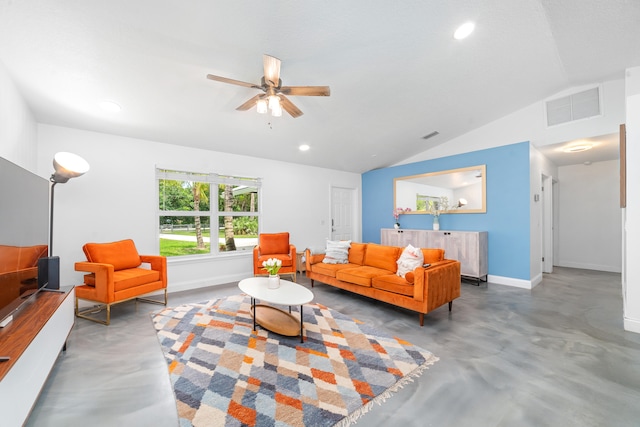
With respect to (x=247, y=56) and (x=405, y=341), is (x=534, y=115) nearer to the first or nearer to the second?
(x=405, y=341)

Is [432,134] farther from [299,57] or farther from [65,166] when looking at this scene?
[65,166]

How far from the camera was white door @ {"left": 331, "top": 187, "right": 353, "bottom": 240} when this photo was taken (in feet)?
21.5

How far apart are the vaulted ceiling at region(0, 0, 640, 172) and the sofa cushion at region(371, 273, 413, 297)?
2402mm

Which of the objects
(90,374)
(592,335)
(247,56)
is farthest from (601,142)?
(90,374)

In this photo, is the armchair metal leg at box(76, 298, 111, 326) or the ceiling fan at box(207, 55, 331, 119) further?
the armchair metal leg at box(76, 298, 111, 326)

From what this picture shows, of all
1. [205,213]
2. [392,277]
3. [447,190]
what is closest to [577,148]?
[447,190]

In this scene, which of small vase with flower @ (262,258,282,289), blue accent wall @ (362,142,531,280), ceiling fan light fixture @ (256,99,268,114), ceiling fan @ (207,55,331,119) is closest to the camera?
ceiling fan @ (207,55,331,119)

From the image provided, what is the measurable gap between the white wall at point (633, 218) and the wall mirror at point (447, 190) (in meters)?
2.14

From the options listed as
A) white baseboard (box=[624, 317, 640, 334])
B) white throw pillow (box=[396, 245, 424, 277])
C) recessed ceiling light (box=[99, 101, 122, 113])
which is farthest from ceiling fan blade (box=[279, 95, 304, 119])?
white baseboard (box=[624, 317, 640, 334])

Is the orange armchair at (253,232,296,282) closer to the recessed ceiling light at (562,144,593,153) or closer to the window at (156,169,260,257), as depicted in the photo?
the window at (156,169,260,257)

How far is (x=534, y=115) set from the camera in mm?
4430

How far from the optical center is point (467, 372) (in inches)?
79.0

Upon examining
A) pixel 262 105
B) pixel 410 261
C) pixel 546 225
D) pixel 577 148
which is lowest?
pixel 410 261

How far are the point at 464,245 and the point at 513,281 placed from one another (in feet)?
3.14
